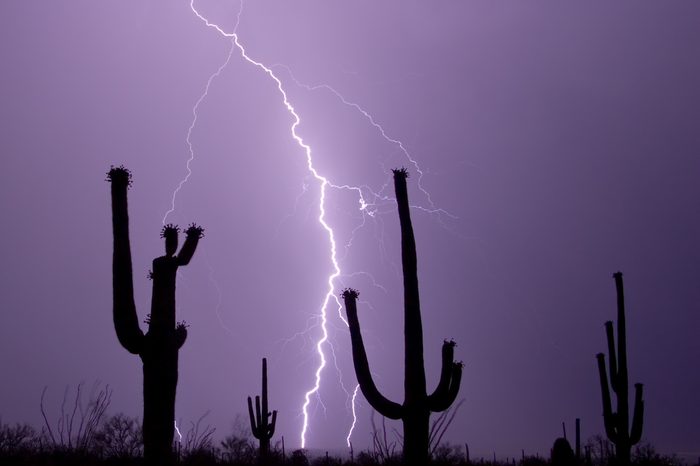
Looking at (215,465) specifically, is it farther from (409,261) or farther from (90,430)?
(409,261)

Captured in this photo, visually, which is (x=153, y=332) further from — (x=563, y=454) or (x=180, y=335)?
(x=563, y=454)

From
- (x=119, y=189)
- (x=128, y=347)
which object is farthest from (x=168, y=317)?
(x=119, y=189)

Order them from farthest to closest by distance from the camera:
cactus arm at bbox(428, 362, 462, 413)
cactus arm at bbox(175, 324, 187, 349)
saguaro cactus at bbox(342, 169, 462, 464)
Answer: cactus arm at bbox(428, 362, 462, 413) → saguaro cactus at bbox(342, 169, 462, 464) → cactus arm at bbox(175, 324, 187, 349)

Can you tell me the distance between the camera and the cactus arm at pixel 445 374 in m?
9.62

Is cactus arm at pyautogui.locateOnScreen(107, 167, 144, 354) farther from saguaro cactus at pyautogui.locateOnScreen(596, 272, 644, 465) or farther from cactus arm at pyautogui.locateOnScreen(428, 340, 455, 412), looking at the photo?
saguaro cactus at pyautogui.locateOnScreen(596, 272, 644, 465)

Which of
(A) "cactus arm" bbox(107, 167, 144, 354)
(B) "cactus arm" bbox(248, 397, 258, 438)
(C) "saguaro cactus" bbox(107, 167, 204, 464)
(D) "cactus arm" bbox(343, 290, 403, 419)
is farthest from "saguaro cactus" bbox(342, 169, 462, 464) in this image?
(B) "cactus arm" bbox(248, 397, 258, 438)

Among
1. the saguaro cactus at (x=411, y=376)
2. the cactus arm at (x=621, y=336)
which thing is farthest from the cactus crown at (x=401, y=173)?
the cactus arm at (x=621, y=336)

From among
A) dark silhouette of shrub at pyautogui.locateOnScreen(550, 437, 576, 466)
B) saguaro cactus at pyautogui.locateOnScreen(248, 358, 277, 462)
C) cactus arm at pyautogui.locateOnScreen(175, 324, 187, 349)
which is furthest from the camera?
saguaro cactus at pyautogui.locateOnScreen(248, 358, 277, 462)

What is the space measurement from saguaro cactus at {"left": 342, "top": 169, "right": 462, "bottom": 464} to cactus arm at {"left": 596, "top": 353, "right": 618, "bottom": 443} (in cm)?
804

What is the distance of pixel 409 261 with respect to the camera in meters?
10.3

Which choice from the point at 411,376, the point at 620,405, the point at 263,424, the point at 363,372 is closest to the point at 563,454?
the point at 411,376

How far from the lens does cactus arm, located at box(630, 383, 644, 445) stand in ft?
52.3

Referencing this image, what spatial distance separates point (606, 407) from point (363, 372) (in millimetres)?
9523

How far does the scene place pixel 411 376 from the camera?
9.45 m
